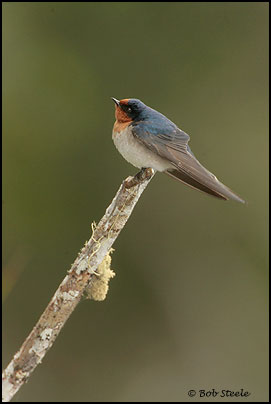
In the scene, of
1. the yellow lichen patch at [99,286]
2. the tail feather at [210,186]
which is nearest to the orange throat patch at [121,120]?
the tail feather at [210,186]

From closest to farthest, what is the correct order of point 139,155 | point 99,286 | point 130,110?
1. point 99,286
2. point 139,155
3. point 130,110

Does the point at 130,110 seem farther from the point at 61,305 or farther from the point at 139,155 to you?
the point at 61,305

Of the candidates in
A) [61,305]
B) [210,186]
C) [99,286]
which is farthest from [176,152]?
[61,305]

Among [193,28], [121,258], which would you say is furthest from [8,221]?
[193,28]

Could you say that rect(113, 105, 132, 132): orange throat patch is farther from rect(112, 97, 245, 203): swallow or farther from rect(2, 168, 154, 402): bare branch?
rect(2, 168, 154, 402): bare branch

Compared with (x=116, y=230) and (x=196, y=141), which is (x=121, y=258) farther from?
(x=116, y=230)

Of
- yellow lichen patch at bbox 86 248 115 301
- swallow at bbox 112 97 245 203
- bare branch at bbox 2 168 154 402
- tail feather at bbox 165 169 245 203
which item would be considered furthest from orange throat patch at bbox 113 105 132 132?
yellow lichen patch at bbox 86 248 115 301

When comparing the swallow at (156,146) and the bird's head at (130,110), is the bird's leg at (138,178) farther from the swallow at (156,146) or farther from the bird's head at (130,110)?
the bird's head at (130,110)
